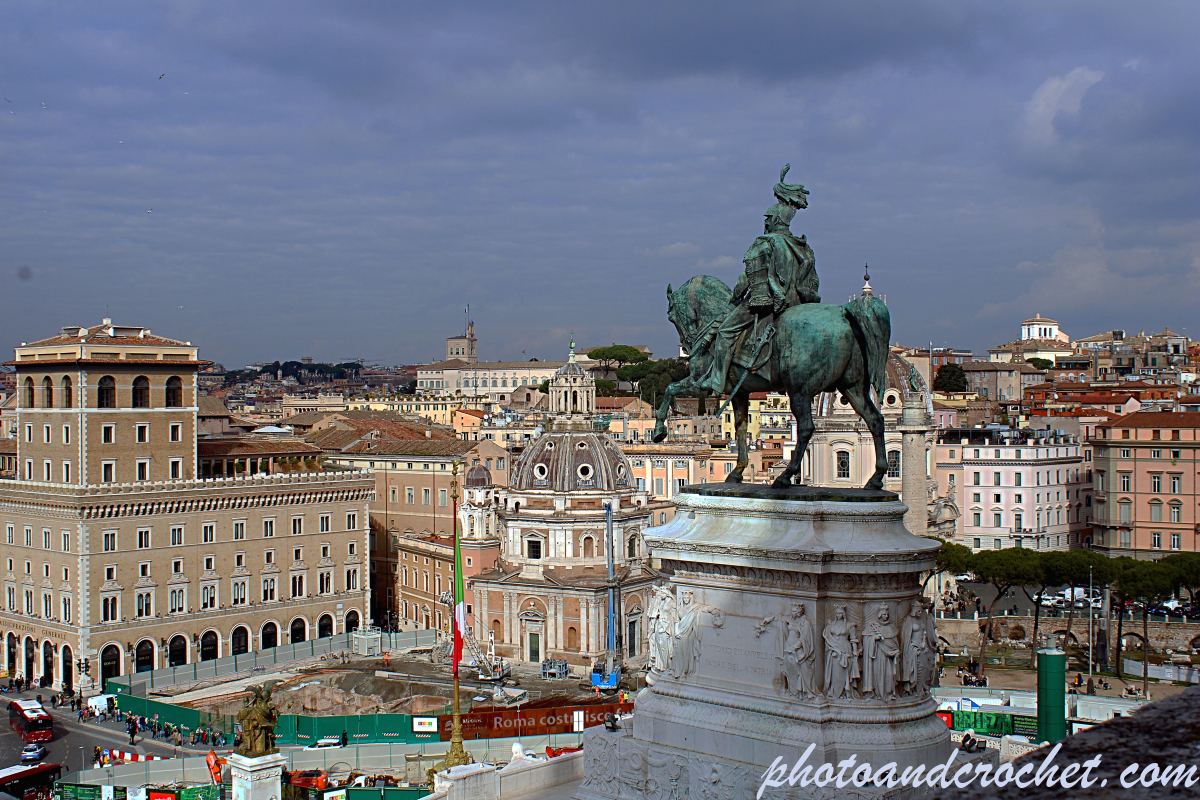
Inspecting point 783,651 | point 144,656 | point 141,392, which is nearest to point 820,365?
point 783,651

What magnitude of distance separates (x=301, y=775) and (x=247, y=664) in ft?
75.6

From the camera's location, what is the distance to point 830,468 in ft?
217

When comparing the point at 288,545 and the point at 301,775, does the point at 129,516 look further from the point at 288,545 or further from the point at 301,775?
the point at 301,775

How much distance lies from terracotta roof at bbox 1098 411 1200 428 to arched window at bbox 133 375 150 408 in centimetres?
5013

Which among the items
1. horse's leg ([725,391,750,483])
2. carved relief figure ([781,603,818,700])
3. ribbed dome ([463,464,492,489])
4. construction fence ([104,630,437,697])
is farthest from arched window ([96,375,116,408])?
carved relief figure ([781,603,818,700])

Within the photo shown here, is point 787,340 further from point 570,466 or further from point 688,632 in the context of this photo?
point 570,466

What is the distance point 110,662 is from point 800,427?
4368 cm

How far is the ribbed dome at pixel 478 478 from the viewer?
69.2m

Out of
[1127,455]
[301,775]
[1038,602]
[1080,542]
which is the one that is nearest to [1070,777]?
[301,775]

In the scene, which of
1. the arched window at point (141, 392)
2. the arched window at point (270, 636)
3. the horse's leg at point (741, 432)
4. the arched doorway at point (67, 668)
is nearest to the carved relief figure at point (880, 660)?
the horse's leg at point (741, 432)

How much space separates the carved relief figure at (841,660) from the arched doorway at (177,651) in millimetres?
45380

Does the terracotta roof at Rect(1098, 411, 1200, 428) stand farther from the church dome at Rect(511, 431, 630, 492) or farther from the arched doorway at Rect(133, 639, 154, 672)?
the arched doorway at Rect(133, 639, 154, 672)

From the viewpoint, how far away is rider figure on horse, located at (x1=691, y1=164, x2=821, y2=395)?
1698cm

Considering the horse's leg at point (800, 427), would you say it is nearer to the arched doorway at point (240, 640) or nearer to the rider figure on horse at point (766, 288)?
the rider figure on horse at point (766, 288)
